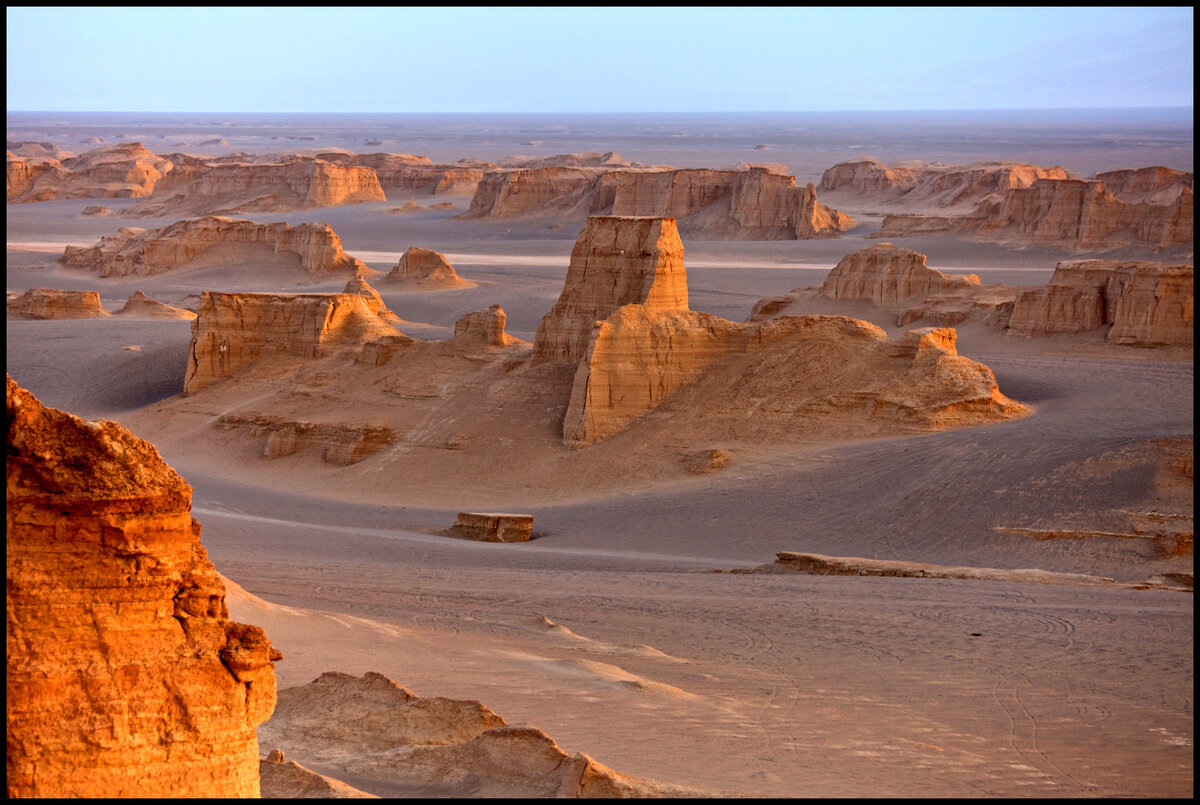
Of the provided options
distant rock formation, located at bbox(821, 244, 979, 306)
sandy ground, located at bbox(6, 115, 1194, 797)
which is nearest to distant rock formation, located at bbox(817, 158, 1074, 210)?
distant rock formation, located at bbox(821, 244, 979, 306)

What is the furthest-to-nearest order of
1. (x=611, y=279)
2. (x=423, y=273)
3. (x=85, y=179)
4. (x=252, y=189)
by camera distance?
(x=85, y=179) → (x=252, y=189) → (x=423, y=273) → (x=611, y=279)

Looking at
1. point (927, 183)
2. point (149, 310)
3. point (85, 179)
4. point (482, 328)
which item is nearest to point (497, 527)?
point (482, 328)

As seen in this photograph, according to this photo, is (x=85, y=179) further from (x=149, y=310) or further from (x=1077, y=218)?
(x=1077, y=218)

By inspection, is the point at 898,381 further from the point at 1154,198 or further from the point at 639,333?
the point at 1154,198

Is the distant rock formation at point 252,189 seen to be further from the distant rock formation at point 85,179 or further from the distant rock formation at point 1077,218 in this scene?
the distant rock formation at point 1077,218

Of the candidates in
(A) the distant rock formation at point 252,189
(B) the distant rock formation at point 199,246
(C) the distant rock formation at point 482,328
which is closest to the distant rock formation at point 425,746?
(C) the distant rock formation at point 482,328

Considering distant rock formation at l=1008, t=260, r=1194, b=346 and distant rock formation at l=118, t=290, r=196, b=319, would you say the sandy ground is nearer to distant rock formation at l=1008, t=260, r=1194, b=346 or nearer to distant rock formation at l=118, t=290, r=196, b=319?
distant rock formation at l=1008, t=260, r=1194, b=346
